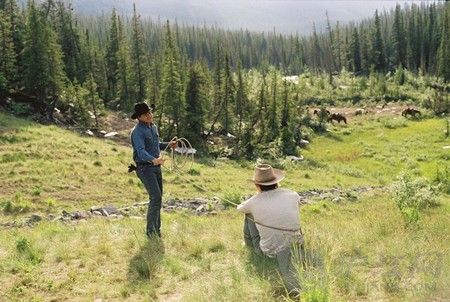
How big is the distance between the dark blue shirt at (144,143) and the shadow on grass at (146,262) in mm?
1578

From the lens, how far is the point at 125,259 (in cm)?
830

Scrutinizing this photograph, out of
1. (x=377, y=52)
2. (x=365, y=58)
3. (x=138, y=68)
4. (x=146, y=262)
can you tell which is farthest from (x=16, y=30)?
(x=365, y=58)

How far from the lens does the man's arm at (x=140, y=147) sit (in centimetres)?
906

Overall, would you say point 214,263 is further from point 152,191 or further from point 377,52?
point 377,52

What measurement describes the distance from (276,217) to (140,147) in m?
3.17

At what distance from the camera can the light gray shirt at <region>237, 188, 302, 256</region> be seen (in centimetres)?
734

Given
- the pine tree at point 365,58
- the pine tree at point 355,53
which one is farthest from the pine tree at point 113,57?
the pine tree at point 355,53

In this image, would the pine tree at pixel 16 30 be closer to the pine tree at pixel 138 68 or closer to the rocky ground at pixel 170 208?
the pine tree at pixel 138 68

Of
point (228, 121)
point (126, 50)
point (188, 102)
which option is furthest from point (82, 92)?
point (126, 50)

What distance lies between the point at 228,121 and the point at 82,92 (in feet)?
46.1

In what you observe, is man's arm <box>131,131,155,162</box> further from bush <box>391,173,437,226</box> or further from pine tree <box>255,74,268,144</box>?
pine tree <box>255,74,268,144</box>

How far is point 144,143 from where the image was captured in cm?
946

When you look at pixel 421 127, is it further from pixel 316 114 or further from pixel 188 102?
pixel 188 102

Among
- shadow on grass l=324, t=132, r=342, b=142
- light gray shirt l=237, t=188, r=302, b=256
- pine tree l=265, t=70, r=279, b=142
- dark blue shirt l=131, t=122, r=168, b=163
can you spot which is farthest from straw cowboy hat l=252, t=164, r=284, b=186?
shadow on grass l=324, t=132, r=342, b=142
